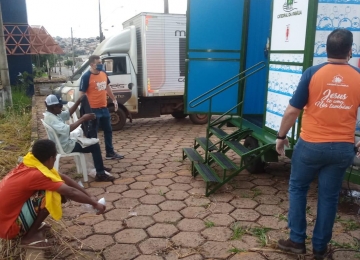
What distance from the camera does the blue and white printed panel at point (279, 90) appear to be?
4.12 m

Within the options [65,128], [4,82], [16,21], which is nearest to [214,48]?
[65,128]

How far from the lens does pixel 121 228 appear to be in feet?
11.9

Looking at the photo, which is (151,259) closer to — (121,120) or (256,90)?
(256,90)

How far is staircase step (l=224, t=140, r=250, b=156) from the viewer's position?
4562 mm

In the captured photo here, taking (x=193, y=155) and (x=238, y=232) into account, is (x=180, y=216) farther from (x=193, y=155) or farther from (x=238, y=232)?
(x=193, y=155)

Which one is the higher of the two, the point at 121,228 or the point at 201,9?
the point at 201,9

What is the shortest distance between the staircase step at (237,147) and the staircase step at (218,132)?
222mm

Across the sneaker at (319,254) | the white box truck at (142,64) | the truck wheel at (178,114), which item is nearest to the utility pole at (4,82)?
the white box truck at (142,64)

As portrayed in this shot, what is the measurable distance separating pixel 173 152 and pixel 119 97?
2439mm

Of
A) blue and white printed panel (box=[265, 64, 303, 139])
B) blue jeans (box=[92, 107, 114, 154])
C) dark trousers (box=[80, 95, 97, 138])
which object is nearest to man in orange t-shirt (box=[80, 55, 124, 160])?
blue jeans (box=[92, 107, 114, 154])

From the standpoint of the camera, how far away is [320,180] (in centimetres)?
281

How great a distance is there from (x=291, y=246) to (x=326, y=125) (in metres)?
1.13

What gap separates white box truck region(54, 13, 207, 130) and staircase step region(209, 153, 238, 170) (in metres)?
3.95

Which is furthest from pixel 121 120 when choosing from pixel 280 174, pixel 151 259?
pixel 151 259
